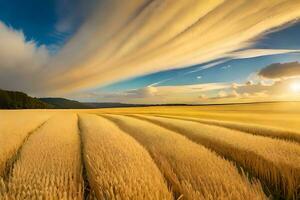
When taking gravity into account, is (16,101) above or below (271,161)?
above

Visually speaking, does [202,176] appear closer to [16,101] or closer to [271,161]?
[271,161]

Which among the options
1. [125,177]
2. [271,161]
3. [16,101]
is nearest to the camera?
[125,177]

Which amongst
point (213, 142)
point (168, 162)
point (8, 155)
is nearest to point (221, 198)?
point (168, 162)

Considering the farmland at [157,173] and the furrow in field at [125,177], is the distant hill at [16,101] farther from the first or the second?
the furrow in field at [125,177]

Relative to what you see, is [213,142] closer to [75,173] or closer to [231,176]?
[231,176]

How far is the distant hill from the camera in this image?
109m

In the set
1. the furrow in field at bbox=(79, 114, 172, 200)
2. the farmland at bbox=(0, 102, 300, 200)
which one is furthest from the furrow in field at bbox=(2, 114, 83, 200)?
the furrow in field at bbox=(79, 114, 172, 200)

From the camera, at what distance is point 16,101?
11569cm

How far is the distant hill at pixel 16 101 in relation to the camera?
10931cm

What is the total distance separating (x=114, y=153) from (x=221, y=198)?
2625 millimetres

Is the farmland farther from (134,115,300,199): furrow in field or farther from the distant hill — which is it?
the distant hill

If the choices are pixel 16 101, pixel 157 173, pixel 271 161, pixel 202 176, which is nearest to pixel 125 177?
pixel 157 173

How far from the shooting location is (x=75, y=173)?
13.0ft

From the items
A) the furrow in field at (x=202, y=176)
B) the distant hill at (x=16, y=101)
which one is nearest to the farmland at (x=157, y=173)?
the furrow in field at (x=202, y=176)
